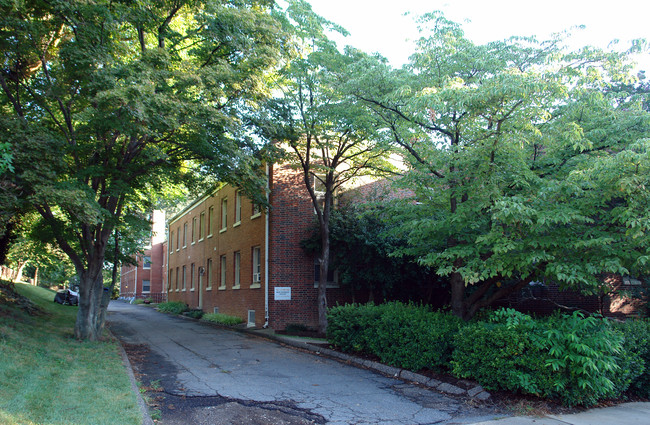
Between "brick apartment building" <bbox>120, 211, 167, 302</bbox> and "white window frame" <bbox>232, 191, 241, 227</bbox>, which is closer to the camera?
"white window frame" <bbox>232, 191, 241, 227</bbox>

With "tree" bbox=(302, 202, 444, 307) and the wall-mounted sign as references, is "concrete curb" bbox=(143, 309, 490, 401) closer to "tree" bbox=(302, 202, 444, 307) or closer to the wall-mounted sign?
the wall-mounted sign

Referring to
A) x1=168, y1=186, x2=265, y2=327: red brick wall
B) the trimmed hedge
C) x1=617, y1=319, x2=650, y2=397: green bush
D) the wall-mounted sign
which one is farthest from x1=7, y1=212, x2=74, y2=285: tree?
x1=617, y1=319, x2=650, y2=397: green bush

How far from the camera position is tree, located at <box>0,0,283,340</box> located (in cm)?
949

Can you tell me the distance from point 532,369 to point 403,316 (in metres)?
3.08

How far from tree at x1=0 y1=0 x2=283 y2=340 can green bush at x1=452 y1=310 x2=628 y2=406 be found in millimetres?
7413

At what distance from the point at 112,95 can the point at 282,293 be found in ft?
34.0

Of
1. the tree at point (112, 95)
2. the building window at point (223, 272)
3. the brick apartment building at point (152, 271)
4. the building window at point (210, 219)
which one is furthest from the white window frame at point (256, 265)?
the brick apartment building at point (152, 271)

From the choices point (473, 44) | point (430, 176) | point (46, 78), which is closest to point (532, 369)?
point (430, 176)

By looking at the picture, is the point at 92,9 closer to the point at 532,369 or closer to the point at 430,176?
the point at 430,176

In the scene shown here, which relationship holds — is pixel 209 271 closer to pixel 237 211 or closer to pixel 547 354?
pixel 237 211

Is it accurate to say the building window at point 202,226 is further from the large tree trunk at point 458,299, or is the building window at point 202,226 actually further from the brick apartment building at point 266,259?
the large tree trunk at point 458,299

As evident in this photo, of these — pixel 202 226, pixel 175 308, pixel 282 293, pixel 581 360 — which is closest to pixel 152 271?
pixel 175 308

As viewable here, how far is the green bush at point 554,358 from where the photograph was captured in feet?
22.5

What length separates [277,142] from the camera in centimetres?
1478
